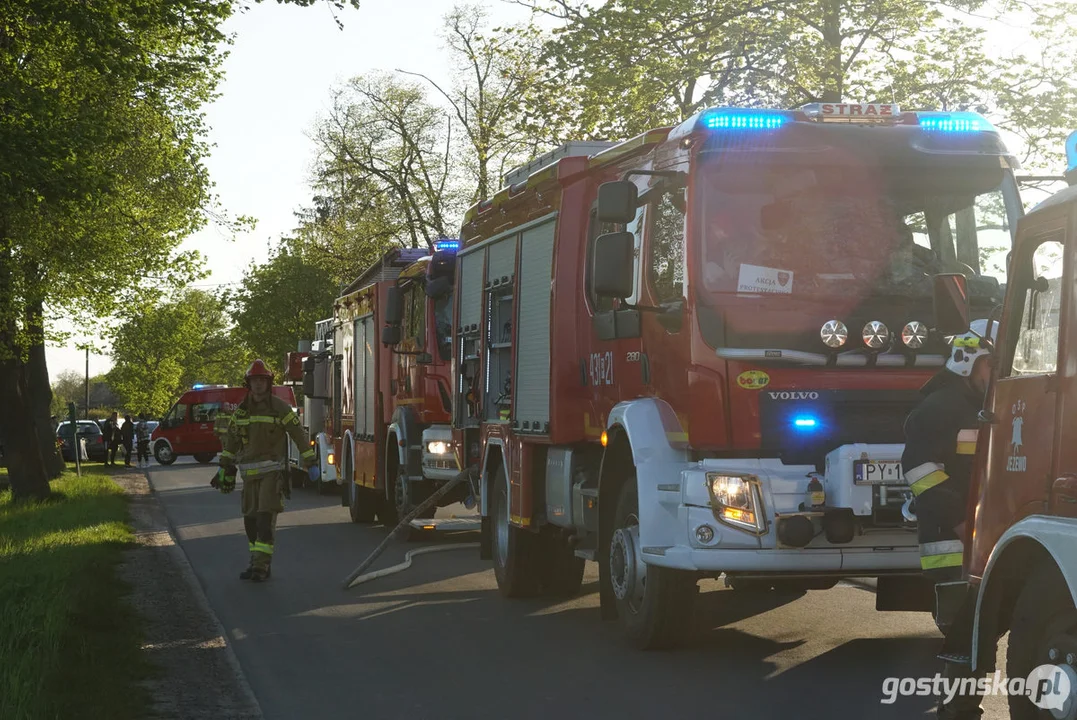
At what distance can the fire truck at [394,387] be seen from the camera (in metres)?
17.2

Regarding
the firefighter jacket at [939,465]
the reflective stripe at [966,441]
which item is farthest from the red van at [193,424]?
the firefighter jacket at [939,465]

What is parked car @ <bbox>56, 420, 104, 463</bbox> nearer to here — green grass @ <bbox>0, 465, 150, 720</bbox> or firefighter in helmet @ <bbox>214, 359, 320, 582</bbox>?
green grass @ <bbox>0, 465, 150, 720</bbox>

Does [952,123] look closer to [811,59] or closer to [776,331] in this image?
[776,331]

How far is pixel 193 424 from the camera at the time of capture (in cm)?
5178

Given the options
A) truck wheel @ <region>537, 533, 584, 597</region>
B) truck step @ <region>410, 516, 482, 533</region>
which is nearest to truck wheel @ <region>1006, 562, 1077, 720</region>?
truck wheel @ <region>537, 533, 584, 597</region>

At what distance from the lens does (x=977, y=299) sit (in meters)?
9.20

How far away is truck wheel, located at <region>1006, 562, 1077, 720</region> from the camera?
523cm

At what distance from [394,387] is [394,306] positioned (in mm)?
1233

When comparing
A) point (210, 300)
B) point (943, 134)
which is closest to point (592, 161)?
point (943, 134)

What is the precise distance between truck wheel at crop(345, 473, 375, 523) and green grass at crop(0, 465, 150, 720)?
3029 millimetres

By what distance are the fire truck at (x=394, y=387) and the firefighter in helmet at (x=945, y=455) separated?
8.07m

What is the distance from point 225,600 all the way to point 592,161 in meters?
4.80

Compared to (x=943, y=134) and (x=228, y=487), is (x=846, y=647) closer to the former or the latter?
(x=943, y=134)

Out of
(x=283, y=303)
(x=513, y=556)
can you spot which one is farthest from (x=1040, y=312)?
(x=283, y=303)
